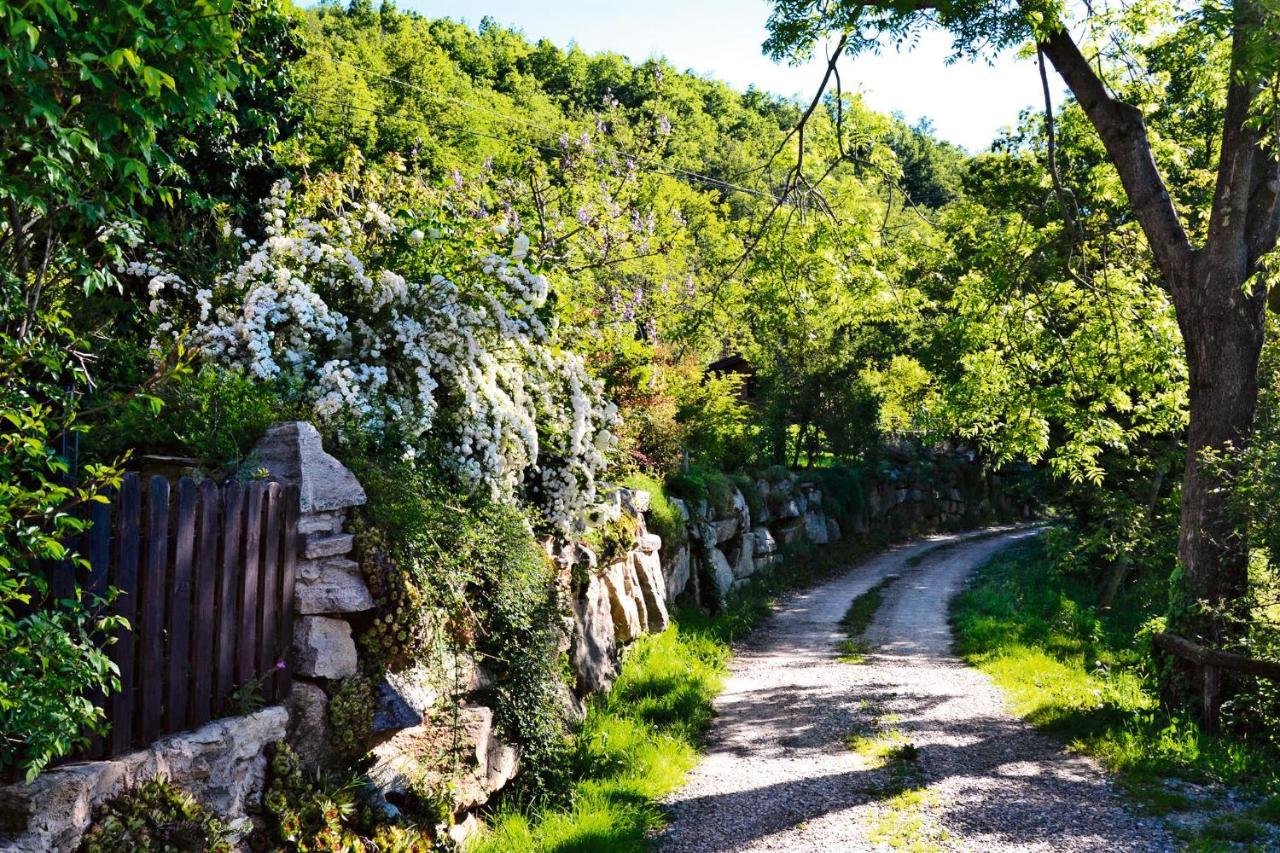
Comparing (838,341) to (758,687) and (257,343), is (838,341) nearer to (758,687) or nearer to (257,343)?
(758,687)

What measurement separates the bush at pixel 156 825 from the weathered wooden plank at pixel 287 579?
952 mm

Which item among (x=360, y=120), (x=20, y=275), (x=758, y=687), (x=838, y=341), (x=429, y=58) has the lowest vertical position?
(x=758, y=687)

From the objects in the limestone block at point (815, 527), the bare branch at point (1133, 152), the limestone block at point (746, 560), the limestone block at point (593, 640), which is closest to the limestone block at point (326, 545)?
the limestone block at point (593, 640)

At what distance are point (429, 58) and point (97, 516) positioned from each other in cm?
4046

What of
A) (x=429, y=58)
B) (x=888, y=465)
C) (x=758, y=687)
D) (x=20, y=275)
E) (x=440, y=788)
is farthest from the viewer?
(x=429, y=58)

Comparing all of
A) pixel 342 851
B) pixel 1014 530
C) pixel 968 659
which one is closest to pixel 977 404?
pixel 968 659

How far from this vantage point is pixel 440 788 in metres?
5.60

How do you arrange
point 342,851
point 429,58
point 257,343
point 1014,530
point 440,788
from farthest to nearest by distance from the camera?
1. point 429,58
2. point 1014,530
3. point 257,343
4. point 440,788
5. point 342,851

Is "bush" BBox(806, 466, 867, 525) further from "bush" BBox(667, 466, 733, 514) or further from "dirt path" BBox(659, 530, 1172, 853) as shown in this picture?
"dirt path" BBox(659, 530, 1172, 853)

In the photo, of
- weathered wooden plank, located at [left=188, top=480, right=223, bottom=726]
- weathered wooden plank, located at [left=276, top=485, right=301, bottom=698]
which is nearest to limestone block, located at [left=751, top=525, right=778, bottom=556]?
weathered wooden plank, located at [left=276, top=485, right=301, bottom=698]

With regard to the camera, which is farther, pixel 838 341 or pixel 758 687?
pixel 838 341

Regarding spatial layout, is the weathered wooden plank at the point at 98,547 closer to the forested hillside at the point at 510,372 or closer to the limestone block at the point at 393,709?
the forested hillside at the point at 510,372

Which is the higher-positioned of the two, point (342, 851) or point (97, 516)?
point (97, 516)

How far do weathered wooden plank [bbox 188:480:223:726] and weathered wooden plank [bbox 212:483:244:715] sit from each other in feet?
0.10
